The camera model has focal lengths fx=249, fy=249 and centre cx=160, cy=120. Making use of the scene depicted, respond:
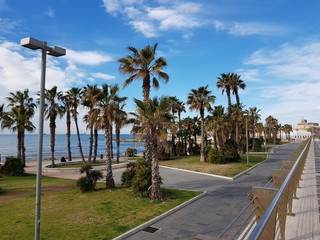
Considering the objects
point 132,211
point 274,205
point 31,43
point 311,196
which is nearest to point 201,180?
→ point 132,211

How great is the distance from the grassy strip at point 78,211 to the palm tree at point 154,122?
1.35m

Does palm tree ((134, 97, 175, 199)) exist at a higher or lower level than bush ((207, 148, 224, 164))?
higher

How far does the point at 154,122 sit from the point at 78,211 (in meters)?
6.77

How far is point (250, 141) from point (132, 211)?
5132cm

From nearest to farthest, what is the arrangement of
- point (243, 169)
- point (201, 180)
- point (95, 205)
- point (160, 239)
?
point (160, 239) → point (95, 205) → point (201, 180) → point (243, 169)

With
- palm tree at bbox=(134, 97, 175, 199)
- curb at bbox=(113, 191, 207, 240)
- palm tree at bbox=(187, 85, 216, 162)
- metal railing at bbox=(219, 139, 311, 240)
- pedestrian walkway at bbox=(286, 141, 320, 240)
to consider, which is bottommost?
curb at bbox=(113, 191, 207, 240)

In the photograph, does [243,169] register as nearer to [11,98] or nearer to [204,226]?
[204,226]

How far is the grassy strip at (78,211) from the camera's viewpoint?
10906 mm

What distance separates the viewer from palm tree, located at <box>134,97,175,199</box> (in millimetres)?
15891

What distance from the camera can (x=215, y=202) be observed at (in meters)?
15.6

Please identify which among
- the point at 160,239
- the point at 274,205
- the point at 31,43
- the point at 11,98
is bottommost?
the point at 160,239

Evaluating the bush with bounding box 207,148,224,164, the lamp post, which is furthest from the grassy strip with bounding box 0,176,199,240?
the bush with bounding box 207,148,224,164

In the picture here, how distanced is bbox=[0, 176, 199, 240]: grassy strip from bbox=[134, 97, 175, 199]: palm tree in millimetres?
1352

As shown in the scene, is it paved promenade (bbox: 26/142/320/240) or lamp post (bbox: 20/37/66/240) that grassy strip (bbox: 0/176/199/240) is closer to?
paved promenade (bbox: 26/142/320/240)
